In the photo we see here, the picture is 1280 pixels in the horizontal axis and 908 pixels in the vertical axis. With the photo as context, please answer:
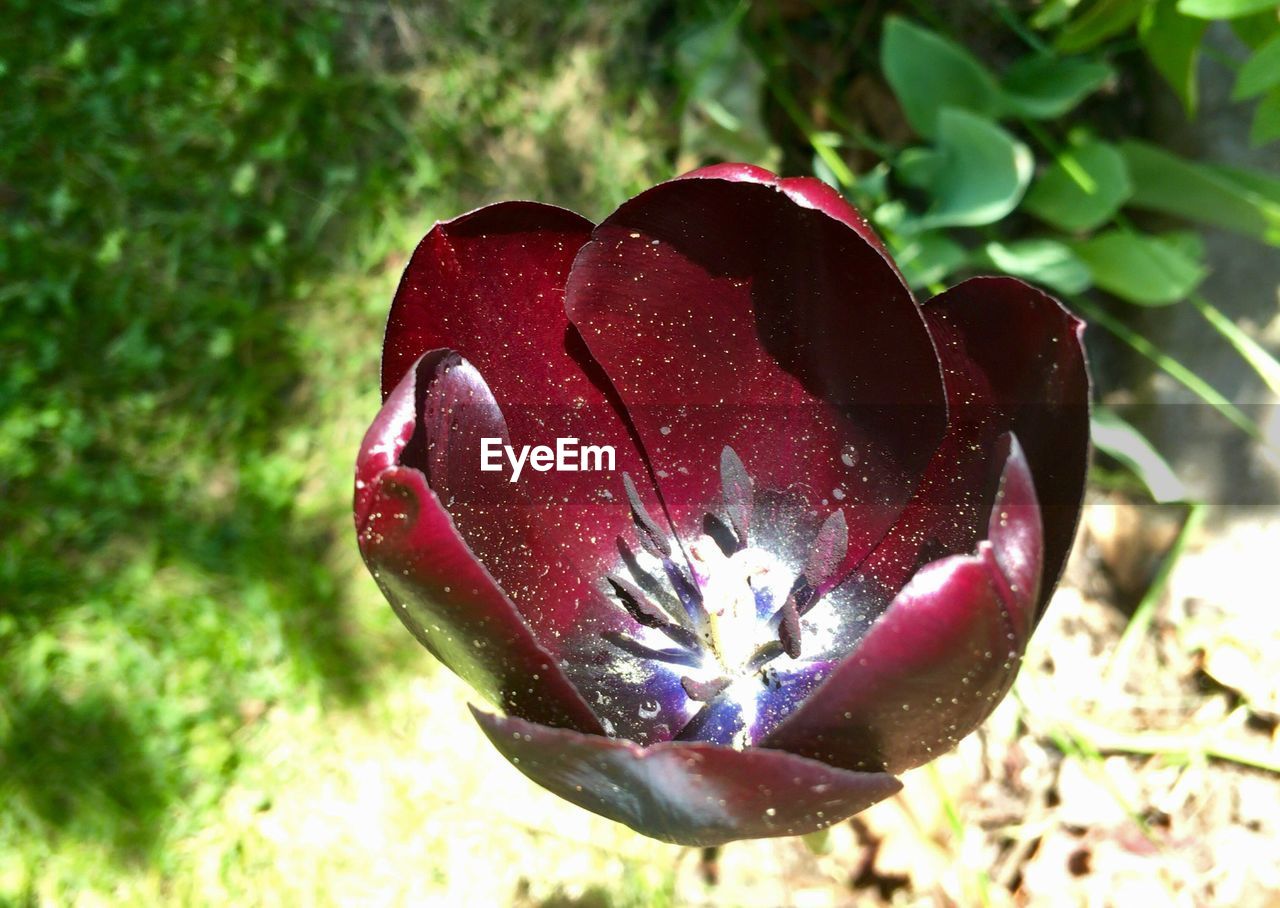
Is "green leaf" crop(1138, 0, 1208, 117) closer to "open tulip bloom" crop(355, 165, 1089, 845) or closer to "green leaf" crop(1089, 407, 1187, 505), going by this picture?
"green leaf" crop(1089, 407, 1187, 505)

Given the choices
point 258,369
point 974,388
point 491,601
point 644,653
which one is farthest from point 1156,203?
point 258,369

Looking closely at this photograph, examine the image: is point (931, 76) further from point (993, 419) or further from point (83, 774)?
point (83, 774)

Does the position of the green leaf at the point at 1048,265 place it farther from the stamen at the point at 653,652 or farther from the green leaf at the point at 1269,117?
the stamen at the point at 653,652

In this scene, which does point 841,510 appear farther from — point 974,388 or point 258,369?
point 258,369

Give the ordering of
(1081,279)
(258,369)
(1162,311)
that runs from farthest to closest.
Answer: (258,369) < (1162,311) < (1081,279)

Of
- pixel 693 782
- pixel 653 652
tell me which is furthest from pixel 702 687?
pixel 693 782

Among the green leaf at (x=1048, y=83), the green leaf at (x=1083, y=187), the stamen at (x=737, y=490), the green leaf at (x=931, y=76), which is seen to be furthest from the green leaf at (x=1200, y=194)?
the stamen at (x=737, y=490)
